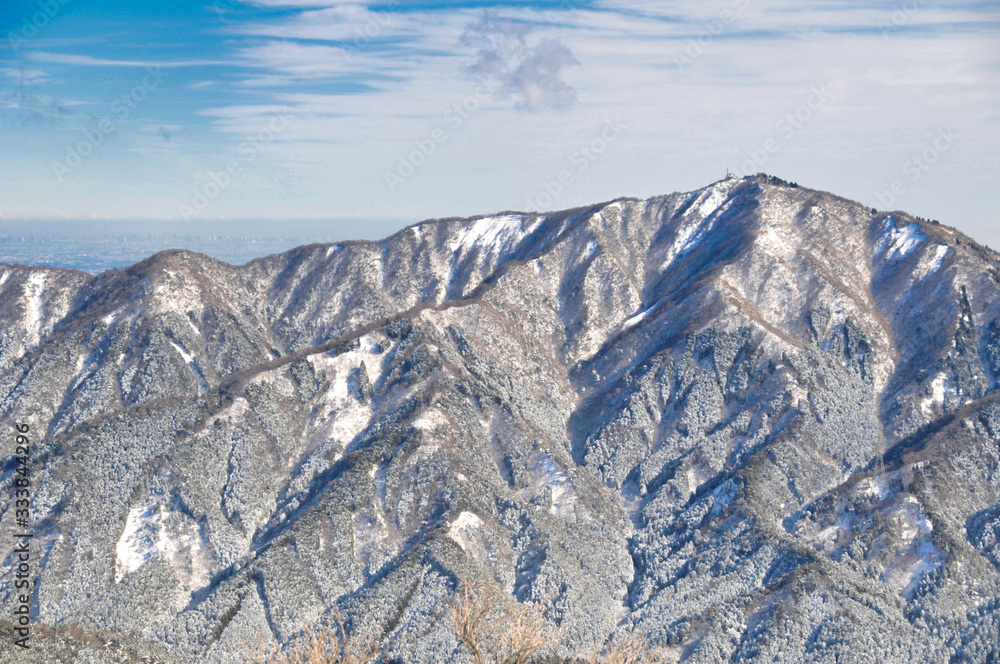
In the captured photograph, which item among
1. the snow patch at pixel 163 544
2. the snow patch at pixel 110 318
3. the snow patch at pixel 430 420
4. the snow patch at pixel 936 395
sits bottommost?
the snow patch at pixel 163 544

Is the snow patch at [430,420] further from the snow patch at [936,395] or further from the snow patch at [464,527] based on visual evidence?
the snow patch at [936,395]

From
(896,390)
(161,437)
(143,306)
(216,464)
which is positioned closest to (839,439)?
(896,390)

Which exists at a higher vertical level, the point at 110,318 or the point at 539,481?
the point at 110,318

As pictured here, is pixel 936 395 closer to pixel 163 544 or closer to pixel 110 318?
pixel 163 544

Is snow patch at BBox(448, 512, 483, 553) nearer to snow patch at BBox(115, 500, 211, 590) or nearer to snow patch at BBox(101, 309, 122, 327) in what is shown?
snow patch at BBox(115, 500, 211, 590)

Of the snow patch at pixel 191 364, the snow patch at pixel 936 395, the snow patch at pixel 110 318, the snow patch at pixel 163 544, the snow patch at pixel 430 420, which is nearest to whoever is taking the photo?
the snow patch at pixel 163 544

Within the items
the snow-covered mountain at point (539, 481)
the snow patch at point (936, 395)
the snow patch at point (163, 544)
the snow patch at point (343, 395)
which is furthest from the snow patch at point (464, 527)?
the snow patch at point (936, 395)

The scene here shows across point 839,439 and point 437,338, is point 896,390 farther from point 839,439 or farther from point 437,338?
point 437,338

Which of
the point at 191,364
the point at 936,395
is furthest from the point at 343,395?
the point at 936,395
